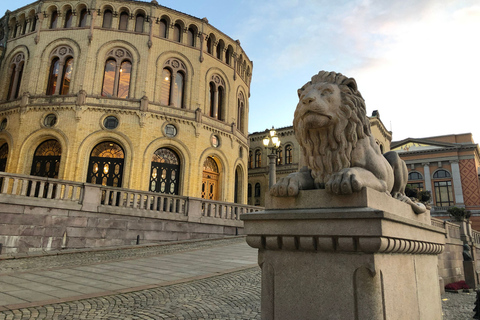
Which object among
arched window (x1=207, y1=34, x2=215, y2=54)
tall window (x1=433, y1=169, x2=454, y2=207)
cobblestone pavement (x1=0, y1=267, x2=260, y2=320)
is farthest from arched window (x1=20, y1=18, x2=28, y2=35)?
tall window (x1=433, y1=169, x2=454, y2=207)

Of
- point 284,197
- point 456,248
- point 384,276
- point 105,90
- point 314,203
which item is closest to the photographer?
point 384,276

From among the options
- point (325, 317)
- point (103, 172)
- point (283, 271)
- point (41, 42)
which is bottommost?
point (325, 317)

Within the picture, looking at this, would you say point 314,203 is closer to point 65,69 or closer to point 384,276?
point 384,276

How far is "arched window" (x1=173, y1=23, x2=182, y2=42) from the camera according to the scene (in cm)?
2573

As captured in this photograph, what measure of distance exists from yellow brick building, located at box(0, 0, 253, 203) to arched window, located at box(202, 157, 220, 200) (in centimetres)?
9

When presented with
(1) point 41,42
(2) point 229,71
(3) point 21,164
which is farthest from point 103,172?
(2) point 229,71

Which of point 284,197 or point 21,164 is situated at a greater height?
point 21,164

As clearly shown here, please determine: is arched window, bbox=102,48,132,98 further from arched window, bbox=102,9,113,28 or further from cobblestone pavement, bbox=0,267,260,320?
cobblestone pavement, bbox=0,267,260,320

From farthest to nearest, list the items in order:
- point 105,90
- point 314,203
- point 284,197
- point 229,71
Answer: point 229,71 < point 105,90 < point 284,197 < point 314,203

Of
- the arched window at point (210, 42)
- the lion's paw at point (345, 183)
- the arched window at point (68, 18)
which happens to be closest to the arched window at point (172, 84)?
the arched window at point (210, 42)

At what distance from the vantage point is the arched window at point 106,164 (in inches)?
848

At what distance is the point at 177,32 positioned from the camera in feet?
85.3

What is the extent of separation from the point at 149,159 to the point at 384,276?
2120cm

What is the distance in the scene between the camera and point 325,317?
2600 mm
